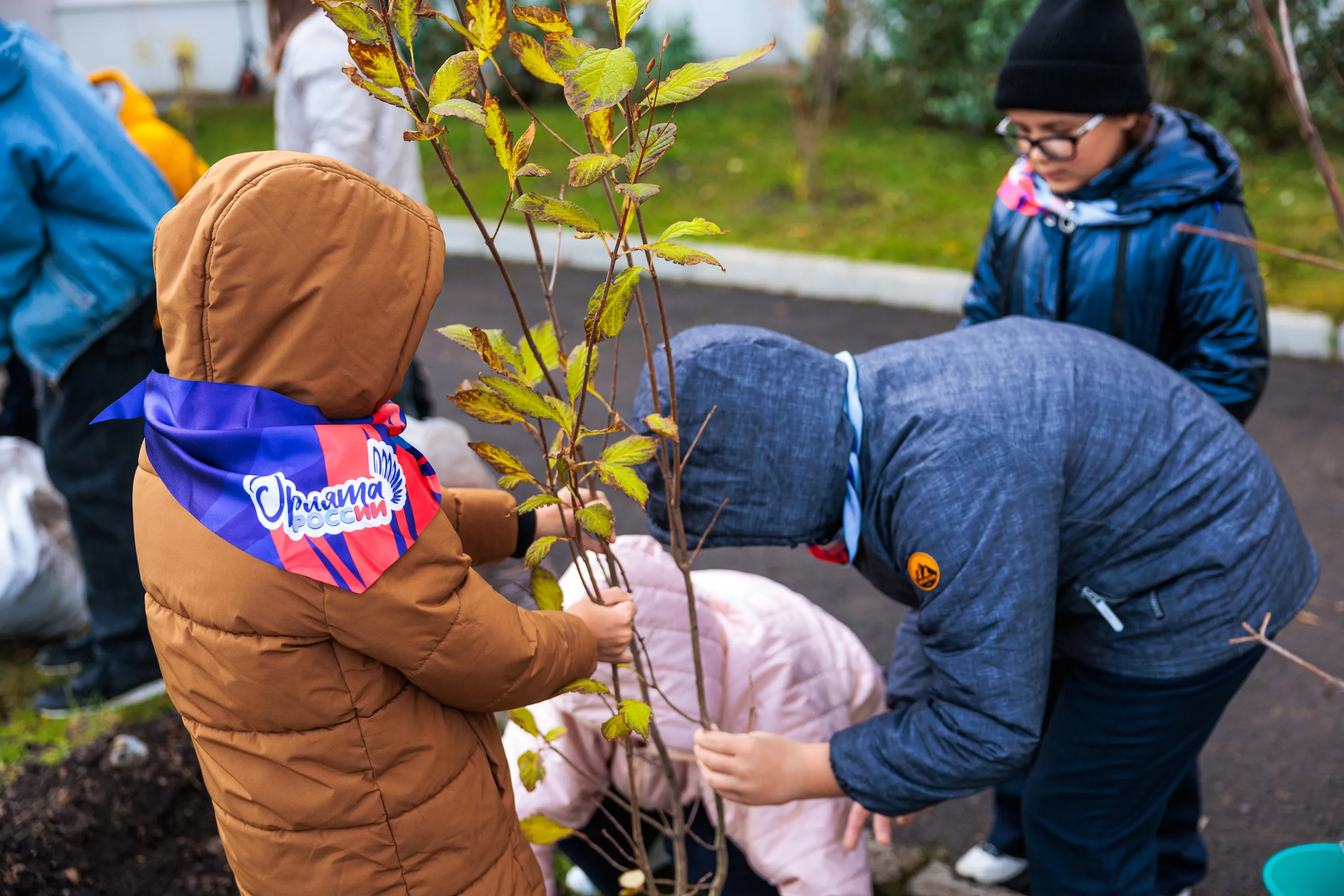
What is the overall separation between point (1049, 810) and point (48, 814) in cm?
203

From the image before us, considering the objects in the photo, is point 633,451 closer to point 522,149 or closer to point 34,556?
point 522,149

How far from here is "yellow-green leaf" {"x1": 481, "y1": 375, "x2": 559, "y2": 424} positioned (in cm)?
131

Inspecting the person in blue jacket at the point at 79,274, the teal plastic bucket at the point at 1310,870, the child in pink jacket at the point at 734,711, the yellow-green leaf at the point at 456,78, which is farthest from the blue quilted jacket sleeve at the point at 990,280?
the person in blue jacket at the point at 79,274

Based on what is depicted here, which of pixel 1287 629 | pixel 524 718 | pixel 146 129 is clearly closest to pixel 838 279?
pixel 1287 629

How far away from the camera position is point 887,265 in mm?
6199

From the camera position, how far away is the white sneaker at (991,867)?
2.52 metres

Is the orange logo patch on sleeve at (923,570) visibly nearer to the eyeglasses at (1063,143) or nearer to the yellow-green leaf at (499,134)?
the yellow-green leaf at (499,134)

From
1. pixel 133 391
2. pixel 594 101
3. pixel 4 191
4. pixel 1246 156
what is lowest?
pixel 1246 156

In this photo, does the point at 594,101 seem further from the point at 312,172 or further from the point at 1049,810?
the point at 1049,810

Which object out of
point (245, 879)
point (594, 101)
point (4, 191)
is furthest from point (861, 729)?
point (4, 191)

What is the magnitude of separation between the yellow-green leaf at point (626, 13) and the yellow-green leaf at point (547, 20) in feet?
0.15

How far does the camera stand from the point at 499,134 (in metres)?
1.17

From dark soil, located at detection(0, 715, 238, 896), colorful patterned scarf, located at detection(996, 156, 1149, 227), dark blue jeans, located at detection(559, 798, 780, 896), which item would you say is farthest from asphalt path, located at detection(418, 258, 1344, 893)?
dark soil, located at detection(0, 715, 238, 896)

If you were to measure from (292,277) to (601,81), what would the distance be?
42 centimetres
